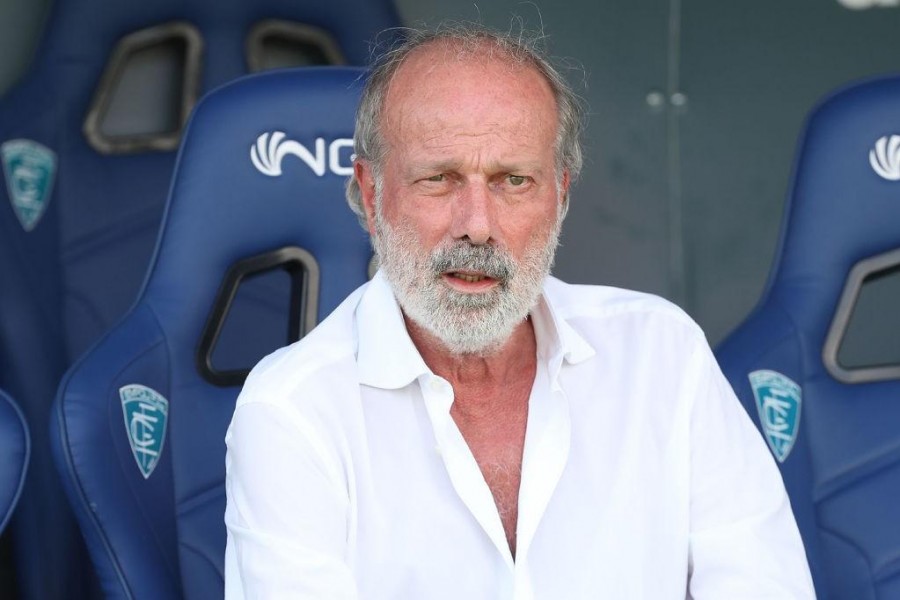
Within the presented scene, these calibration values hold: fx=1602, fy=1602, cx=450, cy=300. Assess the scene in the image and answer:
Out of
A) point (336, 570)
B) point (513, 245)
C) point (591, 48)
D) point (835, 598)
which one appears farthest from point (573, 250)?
point (336, 570)

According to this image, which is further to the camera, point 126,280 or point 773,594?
point 126,280

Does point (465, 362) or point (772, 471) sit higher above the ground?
point (465, 362)

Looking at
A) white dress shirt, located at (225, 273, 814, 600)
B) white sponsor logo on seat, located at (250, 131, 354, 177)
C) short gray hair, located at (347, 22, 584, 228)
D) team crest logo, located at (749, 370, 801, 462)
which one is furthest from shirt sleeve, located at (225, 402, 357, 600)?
team crest logo, located at (749, 370, 801, 462)

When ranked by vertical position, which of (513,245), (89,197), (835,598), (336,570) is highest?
(89,197)

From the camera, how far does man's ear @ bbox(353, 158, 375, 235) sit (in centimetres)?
183

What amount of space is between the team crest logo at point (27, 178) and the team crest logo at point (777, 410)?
54.5 inches

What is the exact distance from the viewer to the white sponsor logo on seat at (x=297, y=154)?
2.12 metres

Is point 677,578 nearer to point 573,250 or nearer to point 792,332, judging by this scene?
point 792,332

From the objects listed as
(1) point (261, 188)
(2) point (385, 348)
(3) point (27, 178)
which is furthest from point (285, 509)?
(3) point (27, 178)

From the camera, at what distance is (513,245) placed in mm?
1716

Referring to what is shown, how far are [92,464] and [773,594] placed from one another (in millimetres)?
763

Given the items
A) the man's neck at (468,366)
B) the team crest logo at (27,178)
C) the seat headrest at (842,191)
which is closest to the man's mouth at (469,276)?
the man's neck at (468,366)

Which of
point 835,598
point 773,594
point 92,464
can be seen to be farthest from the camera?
point 835,598

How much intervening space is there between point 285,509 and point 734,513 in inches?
19.5
